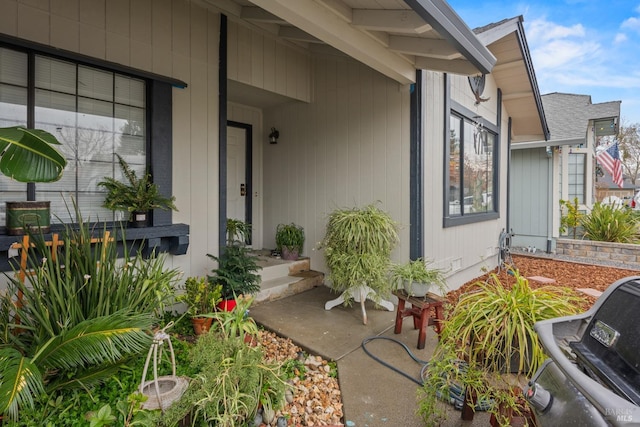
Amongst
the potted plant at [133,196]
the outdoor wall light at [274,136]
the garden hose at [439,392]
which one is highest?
the outdoor wall light at [274,136]

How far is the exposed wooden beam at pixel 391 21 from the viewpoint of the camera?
268 centimetres

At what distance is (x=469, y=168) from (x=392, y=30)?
11.4 feet

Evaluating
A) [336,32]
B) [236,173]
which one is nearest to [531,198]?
[236,173]

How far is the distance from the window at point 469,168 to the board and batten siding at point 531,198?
99.7 inches

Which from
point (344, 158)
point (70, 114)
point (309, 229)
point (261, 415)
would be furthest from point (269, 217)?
point (261, 415)

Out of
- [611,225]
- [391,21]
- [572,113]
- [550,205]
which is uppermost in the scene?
[572,113]

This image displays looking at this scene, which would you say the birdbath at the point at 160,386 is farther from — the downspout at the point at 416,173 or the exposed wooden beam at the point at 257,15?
the exposed wooden beam at the point at 257,15

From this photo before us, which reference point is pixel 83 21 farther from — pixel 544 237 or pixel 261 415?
pixel 544 237

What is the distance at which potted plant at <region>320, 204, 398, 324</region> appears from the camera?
365 centimetres

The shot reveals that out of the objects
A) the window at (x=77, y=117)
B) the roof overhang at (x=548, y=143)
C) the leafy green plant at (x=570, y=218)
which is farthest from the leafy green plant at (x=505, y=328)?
the leafy green plant at (x=570, y=218)

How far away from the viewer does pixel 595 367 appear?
1.19 meters

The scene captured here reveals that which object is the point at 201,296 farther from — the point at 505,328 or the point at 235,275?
the point at 505,328

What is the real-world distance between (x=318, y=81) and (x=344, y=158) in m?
1.34

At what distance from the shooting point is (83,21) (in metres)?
3.01
